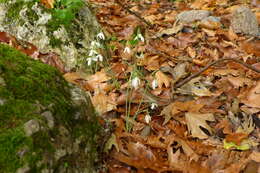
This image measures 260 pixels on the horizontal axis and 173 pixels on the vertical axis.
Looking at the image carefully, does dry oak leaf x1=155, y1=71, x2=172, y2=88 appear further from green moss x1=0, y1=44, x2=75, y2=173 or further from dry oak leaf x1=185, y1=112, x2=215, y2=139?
green moss x1=0, y1=44, x2=75, y2=173

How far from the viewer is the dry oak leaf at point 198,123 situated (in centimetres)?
245

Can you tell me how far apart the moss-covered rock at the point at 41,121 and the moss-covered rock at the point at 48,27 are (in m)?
1.20

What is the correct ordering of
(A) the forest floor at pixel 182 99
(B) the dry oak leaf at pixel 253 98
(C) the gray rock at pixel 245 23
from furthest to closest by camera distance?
(C) the gray rock at pixel 245 23
(B) the dry oak leaf at pixel 253 98
(A) the forest floor at pixel 182 99

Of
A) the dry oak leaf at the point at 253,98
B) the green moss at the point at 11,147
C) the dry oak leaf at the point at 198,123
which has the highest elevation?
the green moss at the point at 11,147

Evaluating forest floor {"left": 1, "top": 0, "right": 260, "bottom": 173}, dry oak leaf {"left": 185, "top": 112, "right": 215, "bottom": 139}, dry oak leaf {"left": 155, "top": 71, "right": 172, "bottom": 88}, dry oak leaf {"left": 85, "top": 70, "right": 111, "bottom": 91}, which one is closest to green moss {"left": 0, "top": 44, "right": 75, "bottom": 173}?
forest floor {"left": 1, "top": 0, "right": 260, "bottom": 173}

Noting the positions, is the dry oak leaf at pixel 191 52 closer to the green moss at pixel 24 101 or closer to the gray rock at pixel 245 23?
the gray rock at pixel 245 23

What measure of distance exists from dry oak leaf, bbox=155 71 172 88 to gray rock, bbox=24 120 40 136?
4.98ft

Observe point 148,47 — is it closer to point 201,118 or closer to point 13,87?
Result: point 201,118

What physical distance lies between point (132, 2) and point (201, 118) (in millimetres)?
3847

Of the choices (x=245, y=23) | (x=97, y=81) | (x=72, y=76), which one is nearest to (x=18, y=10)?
(x=72, y=76)

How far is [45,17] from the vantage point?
3.45m

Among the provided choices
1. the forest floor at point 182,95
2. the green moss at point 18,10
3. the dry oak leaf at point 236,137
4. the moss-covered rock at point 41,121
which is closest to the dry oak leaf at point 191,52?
the forest floor at point 182,95

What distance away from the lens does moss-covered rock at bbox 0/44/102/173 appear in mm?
1530

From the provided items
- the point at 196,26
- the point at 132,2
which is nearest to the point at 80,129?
the point at 196,26
